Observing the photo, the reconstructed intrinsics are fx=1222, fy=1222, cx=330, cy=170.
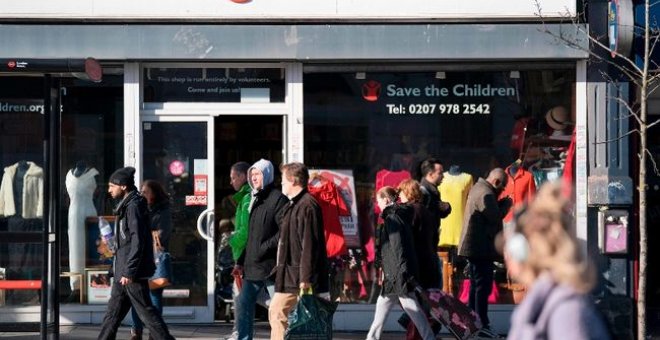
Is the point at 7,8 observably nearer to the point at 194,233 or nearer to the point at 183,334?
the point at 194,233

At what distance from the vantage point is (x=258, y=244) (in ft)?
35.2

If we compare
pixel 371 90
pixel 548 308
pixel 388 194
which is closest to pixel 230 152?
pixel 371 90

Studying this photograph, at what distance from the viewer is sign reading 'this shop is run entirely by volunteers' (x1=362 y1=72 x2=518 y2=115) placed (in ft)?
42.1

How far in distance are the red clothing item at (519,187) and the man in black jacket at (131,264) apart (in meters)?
4.06

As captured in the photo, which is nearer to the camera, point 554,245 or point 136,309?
point 554,245

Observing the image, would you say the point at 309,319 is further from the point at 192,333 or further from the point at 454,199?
the point at 454,199

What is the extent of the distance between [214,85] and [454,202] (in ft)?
9.26

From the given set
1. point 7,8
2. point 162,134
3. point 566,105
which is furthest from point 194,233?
point 566,105

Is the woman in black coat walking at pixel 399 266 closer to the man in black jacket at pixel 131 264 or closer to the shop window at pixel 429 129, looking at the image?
the man in black jacket at pixel 131 264

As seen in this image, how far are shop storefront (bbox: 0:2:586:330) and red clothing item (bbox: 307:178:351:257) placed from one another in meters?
0.20

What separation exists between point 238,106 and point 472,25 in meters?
2.58

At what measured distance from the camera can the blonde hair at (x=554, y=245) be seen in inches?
173

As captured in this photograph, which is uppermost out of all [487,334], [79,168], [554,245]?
[79,168]

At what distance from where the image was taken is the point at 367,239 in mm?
12945
